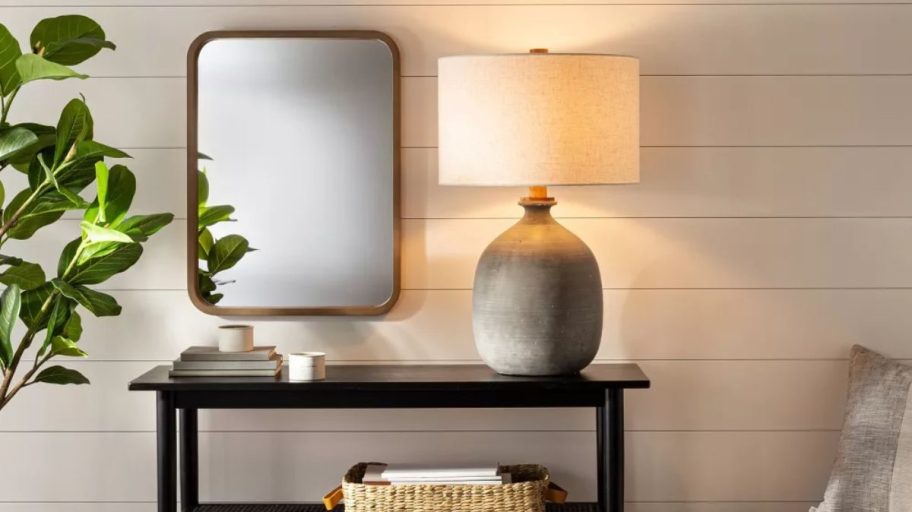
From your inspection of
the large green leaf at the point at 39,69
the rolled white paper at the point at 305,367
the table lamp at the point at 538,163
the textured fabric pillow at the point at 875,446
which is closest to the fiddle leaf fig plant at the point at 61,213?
the large green leaf at the point at 39,69

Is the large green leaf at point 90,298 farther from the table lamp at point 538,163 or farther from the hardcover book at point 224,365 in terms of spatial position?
the table lamp at point 538,163

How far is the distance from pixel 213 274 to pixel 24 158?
21.7 inches

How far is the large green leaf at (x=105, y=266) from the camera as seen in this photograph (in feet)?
8.34

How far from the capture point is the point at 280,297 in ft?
9.14

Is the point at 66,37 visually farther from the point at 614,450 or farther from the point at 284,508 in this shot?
the point at 614,450

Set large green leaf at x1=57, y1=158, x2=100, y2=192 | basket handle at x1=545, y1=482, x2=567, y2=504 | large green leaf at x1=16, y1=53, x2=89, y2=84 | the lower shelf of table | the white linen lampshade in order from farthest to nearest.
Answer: the lower shelf of table, basket handle at x1=545, y1=482, x2=567, y2=504, large green leaf at x1=57, y1=158, x2=100, y2=192, the white linen lampshade, large green leaf at x1=16, y1=53, x2=89, y2=84

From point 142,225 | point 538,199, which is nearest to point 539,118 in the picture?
point 538,199

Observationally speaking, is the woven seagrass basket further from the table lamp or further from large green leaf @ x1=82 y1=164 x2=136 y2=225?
large green leaf @ x1=82 y1=164 x2=136 y2=225

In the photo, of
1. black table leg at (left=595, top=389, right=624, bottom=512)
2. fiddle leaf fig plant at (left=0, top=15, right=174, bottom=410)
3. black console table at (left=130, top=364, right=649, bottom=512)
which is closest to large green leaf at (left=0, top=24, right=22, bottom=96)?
fiddle leaf fig plant at (left=0, top=15, right=174, bottom=410)

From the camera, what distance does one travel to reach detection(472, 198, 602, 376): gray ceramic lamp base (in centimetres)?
248

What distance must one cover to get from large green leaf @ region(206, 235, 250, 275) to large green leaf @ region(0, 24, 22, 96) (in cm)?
63

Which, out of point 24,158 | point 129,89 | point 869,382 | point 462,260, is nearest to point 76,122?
point 24,158

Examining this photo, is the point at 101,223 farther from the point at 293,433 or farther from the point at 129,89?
the point at 293,433

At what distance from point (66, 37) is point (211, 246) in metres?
0.62
